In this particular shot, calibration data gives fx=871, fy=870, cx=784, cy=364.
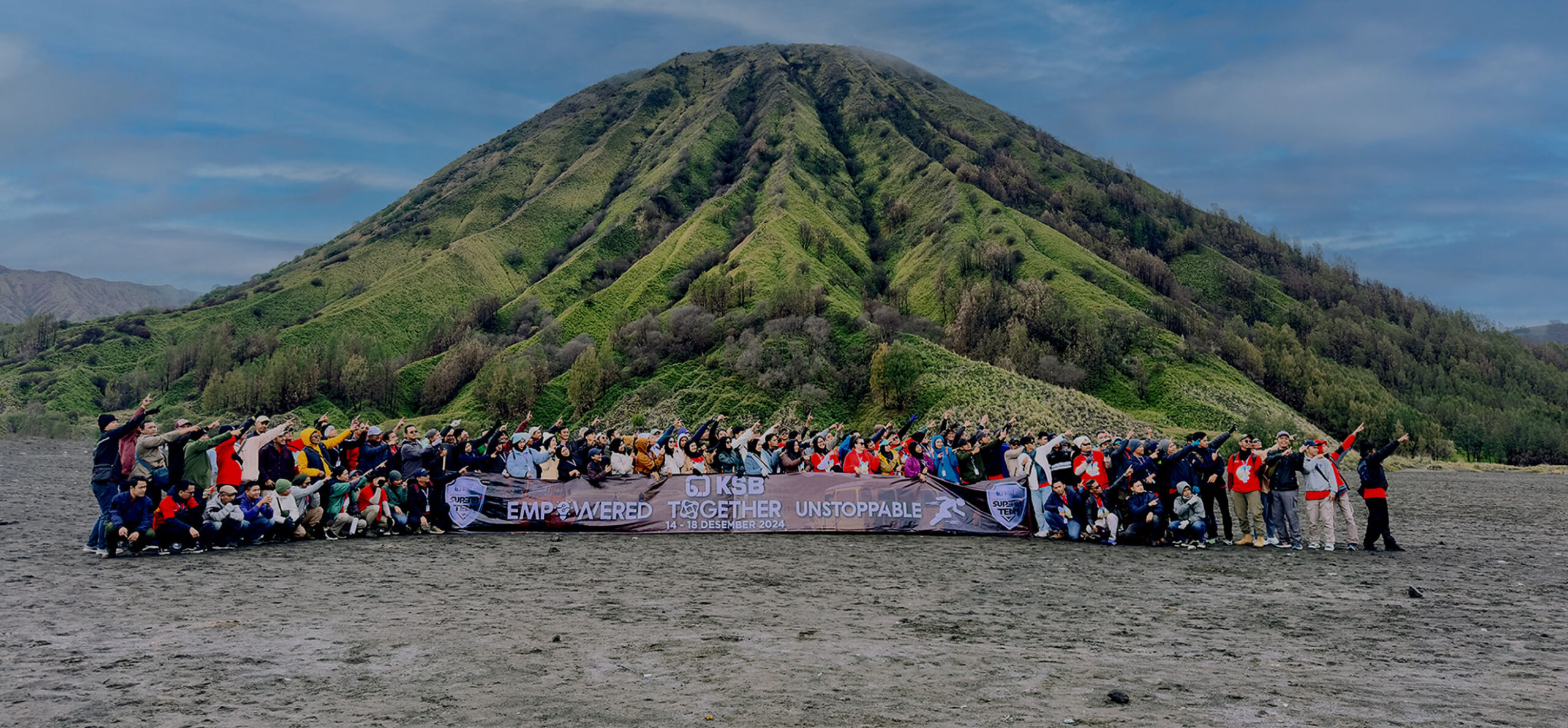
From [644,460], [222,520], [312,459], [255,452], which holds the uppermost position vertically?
[255,452]

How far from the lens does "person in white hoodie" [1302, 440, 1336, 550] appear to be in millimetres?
16266

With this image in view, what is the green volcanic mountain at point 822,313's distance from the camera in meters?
75.9

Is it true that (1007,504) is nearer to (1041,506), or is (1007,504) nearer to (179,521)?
(1041,506)

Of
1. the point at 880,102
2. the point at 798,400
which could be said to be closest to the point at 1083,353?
the point at 798,400

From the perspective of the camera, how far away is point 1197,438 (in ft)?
56.2

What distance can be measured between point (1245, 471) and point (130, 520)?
19.5 meters

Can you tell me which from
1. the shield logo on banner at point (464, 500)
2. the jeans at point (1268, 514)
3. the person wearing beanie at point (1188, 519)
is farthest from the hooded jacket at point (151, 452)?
the jeans at point (1268, 514)

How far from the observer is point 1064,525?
1777 centimetres

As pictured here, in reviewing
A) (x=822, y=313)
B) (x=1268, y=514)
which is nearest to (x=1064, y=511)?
(x=1268, y=514)

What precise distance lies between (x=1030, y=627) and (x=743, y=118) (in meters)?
165

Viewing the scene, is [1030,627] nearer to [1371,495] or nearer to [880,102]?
[1371,495]

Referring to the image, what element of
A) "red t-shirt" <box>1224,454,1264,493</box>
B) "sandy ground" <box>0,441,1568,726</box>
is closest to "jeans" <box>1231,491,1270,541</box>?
"red t-shirt" <box>1224,454,1264,493</box>

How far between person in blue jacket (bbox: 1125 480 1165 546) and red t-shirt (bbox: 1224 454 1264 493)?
1.57 metres

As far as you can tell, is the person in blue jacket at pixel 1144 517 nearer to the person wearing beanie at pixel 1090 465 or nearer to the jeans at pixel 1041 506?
the person wearing beanie at pixel 1090 465
